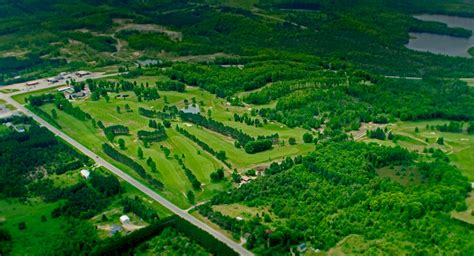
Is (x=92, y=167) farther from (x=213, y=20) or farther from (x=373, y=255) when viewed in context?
(x=213, y=20)

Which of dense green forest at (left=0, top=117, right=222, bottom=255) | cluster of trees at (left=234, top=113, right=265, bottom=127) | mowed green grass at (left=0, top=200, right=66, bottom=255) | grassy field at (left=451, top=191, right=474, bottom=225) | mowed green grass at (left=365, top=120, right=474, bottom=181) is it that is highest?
grassy field at (left=451, top=191, right=474, bottom=225)

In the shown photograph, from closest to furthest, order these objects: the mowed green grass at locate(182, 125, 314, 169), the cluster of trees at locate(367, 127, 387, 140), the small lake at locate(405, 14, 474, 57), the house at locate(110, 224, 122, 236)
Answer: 1. the house at locate(110, 224, 122, 236)
2. the mowed green grass at locate(182, 125, 314, 169)
3. the cluster of trees at locate(367, 127, 387, 140)
4. the small lake at locate(405, 14, 474, 57)

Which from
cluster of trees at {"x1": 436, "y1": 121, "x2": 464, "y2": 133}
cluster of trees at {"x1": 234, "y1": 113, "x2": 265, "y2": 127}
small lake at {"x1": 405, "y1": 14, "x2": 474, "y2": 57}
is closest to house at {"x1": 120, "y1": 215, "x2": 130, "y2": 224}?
cluster of trees at {"x1": 234, "y1": 113, "x2": 265, "y2": 127}

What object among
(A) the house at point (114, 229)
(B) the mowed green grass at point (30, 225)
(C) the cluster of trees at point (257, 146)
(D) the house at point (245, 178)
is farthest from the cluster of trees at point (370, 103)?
(B) the mowed green grass at point (30, 225)

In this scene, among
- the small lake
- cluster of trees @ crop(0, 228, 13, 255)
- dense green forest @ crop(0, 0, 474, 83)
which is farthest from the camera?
the small lake

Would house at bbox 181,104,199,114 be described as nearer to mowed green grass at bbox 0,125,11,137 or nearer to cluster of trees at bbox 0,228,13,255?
mowed green grass at bbox 0,125,11,137

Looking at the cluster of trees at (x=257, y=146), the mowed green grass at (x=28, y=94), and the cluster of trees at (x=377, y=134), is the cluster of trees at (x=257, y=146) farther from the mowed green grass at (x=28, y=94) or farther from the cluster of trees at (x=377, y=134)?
the mowed green grass at (x=28, y=94)

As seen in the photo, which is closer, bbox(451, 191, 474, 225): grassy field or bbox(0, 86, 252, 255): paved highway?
bbox(0, 86, 252, 255): paved highway
